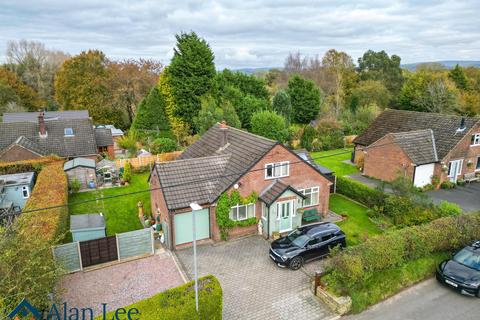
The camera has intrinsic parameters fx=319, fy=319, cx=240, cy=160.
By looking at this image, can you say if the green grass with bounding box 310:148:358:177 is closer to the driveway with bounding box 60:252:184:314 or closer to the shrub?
the driveway with bounding box 60:252:184:314

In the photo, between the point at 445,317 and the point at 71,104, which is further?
the point at 71,104

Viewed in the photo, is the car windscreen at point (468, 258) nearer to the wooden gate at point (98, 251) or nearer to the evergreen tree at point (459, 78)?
the wooden gate at point (98, 251)

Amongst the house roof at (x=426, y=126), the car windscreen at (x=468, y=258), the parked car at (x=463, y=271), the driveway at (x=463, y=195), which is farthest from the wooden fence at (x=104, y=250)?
the house roof at (x=426, y=126)

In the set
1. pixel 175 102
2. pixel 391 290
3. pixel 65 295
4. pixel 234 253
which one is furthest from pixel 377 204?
pixel 175 102

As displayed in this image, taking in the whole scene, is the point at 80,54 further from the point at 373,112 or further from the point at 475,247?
the point at 475,247

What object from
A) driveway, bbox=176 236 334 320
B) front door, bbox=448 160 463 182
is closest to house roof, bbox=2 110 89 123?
driveway, bbox=176 236 334 320

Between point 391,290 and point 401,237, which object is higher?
point 401,237

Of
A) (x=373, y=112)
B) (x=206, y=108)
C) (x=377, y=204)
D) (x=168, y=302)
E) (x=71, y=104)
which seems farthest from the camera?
(x=71, y=104)
